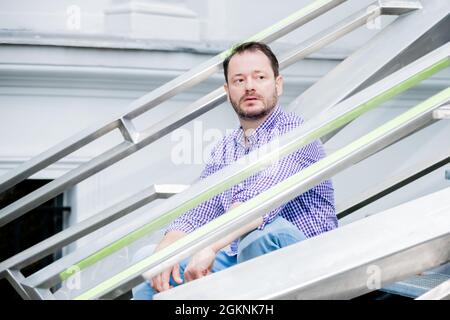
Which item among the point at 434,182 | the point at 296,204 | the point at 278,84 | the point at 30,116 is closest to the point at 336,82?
the point at 278,84

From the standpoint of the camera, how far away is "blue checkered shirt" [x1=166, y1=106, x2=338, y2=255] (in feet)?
7.17

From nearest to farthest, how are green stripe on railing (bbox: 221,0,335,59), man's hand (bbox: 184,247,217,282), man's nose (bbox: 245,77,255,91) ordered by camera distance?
1. man's hand (bbox: 184,247,217,282)
2. man's nose (bbox: 245,77,255,91)
3. green stripe on railing (bbox: 221,0,335,59)

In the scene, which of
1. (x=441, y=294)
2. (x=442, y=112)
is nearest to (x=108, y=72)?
(x=442, y=112)

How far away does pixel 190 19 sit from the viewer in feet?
11.3

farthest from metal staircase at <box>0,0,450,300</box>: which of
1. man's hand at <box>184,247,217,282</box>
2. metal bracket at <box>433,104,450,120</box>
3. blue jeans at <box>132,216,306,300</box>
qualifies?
blue jeans at <box>132,216,306,300</box>

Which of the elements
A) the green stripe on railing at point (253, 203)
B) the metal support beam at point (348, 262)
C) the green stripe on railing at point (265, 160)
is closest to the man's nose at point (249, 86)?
the green stripe on railing at point (265, 160)

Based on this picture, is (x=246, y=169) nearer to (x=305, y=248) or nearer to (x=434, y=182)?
(x=305, y=248)

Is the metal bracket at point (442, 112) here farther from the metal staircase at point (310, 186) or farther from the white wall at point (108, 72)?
the white wall at point (108, 72)

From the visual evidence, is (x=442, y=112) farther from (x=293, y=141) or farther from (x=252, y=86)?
(x=252, y=86)

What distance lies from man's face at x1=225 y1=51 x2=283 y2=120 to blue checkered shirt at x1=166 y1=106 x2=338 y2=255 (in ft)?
0.15

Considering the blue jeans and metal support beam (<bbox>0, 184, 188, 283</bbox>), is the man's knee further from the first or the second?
metal support beam (<bbox>0, 184, 188, 283</bbox>)

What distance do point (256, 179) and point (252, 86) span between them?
25cm

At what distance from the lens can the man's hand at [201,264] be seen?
198 centimetres

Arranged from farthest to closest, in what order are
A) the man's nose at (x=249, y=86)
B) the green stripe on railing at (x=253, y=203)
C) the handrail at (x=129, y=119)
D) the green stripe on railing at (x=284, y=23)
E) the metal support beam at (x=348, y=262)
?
1. the green stripe on railing at (x=284, y=23)
2. the handrail at (x=129, y=119)
3. the man's nose at (x=249, y=86)
4. the green stripe on railing at (x=253, y=203)
5. the metal support beam at (x=348, y=262)
